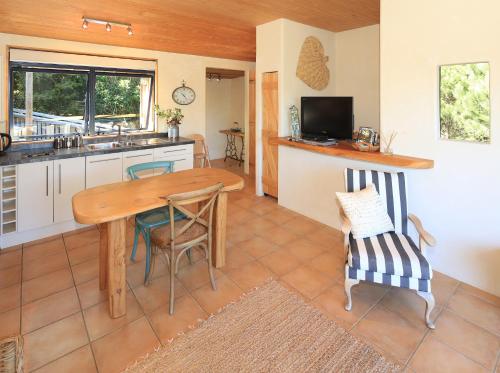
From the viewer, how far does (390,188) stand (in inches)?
98.9

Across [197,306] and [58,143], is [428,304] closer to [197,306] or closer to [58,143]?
[197,306]

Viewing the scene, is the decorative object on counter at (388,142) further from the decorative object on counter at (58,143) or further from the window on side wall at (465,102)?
the decorative object on counter at (58,143)

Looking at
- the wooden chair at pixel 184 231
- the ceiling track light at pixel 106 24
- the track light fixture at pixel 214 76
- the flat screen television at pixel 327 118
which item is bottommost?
the wooden chair at pixel 184 231

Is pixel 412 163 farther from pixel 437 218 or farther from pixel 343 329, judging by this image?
pixel 343 329

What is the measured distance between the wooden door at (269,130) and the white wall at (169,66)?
165 centimetres

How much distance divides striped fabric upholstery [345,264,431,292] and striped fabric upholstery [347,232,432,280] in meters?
0.03

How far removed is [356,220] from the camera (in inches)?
90.1

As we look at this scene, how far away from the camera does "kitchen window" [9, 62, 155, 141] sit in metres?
3.81

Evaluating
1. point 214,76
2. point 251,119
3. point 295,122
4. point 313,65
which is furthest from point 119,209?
point 214,76

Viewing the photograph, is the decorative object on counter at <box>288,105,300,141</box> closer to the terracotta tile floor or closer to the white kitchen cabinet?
the terracotta tile floor

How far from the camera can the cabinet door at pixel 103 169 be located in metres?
3.59

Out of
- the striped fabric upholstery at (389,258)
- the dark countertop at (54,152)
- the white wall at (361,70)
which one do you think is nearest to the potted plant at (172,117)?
the dark countertop at (54,152)

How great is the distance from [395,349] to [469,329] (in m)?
0.59

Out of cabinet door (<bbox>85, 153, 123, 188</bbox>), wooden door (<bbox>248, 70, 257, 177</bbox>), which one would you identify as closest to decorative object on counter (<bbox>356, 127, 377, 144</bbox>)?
cabinet door (<bbox>85, 153, 123, 188</bbox>)
